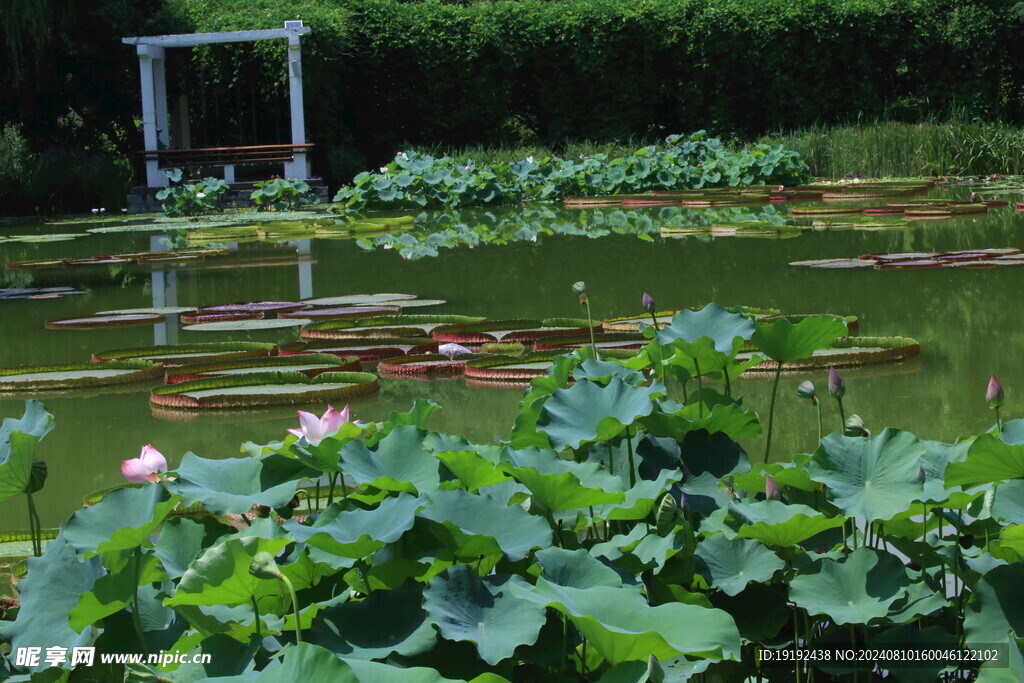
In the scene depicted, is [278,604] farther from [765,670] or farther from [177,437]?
[177,437]

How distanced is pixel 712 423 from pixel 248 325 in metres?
2.94

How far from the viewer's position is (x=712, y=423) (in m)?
1.47

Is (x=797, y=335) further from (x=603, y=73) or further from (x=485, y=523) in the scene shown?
(x=603, y=73)

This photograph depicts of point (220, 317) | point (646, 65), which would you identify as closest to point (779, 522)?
point (220, 317)

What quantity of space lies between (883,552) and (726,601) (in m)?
0.19

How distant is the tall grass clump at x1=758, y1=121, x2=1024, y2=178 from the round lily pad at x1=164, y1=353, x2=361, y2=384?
36.0ft

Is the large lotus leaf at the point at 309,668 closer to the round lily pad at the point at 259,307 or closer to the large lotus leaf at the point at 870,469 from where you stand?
the large lotus leaf at the point at 870,469

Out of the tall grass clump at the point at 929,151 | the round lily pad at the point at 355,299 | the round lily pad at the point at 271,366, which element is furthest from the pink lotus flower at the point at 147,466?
the tall grass clump at the point at 929,151

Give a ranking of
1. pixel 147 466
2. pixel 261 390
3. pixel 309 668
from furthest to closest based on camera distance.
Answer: pixel 261 390 < pixel 147 466 < pixel 309 668

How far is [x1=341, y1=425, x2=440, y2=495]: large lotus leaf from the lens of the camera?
4.25 ft

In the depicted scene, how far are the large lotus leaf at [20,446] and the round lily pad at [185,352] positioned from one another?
191 centimetres

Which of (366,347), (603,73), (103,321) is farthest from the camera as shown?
(603,73)

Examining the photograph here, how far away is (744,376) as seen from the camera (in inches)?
120

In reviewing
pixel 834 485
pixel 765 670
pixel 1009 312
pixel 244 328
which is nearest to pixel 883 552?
pixel 834 485
